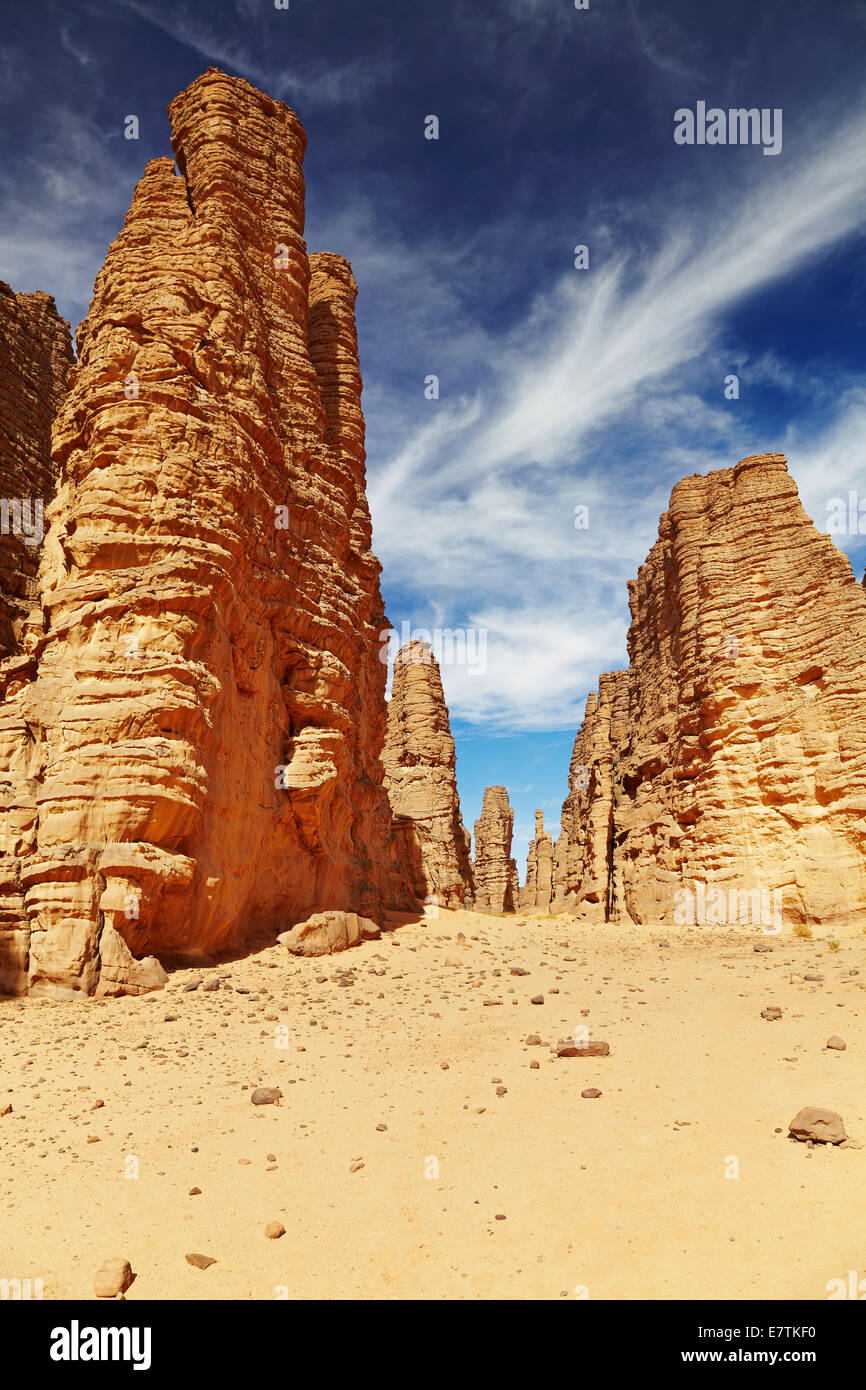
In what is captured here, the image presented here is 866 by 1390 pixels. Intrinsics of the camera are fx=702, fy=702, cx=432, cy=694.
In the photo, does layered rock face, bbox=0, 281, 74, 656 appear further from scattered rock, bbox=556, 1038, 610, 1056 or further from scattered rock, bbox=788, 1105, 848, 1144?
scattered rock, bbox=788, 1105, 848, 1144

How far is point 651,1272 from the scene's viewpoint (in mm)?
4031

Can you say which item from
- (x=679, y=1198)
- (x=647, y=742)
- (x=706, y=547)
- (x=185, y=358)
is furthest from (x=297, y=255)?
(x=679, y=1198)

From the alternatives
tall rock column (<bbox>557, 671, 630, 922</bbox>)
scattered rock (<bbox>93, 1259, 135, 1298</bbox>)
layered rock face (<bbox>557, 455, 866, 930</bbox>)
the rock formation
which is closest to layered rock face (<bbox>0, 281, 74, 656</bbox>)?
scattered rock (<bbox>93, 1259, 135, 1298</bbox>)

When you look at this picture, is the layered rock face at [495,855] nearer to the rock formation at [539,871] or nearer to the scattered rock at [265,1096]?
the rock formation at [539,871]

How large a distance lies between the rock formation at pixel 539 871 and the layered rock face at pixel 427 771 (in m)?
33.3

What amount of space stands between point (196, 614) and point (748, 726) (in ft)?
58.8

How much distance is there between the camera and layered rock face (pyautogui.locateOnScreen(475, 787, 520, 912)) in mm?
67438

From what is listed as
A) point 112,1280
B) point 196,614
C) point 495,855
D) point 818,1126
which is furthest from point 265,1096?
point 495,855

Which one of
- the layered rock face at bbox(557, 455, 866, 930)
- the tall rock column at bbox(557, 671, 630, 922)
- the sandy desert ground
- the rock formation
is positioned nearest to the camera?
the sandy desert ground

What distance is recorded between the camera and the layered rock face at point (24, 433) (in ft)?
74.0

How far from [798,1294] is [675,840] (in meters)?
21.9

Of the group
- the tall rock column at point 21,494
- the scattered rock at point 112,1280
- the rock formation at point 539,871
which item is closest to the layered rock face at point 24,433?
the tall rock column at point 21,494

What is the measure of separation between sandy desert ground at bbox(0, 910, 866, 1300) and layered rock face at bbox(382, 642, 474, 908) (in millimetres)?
28793
